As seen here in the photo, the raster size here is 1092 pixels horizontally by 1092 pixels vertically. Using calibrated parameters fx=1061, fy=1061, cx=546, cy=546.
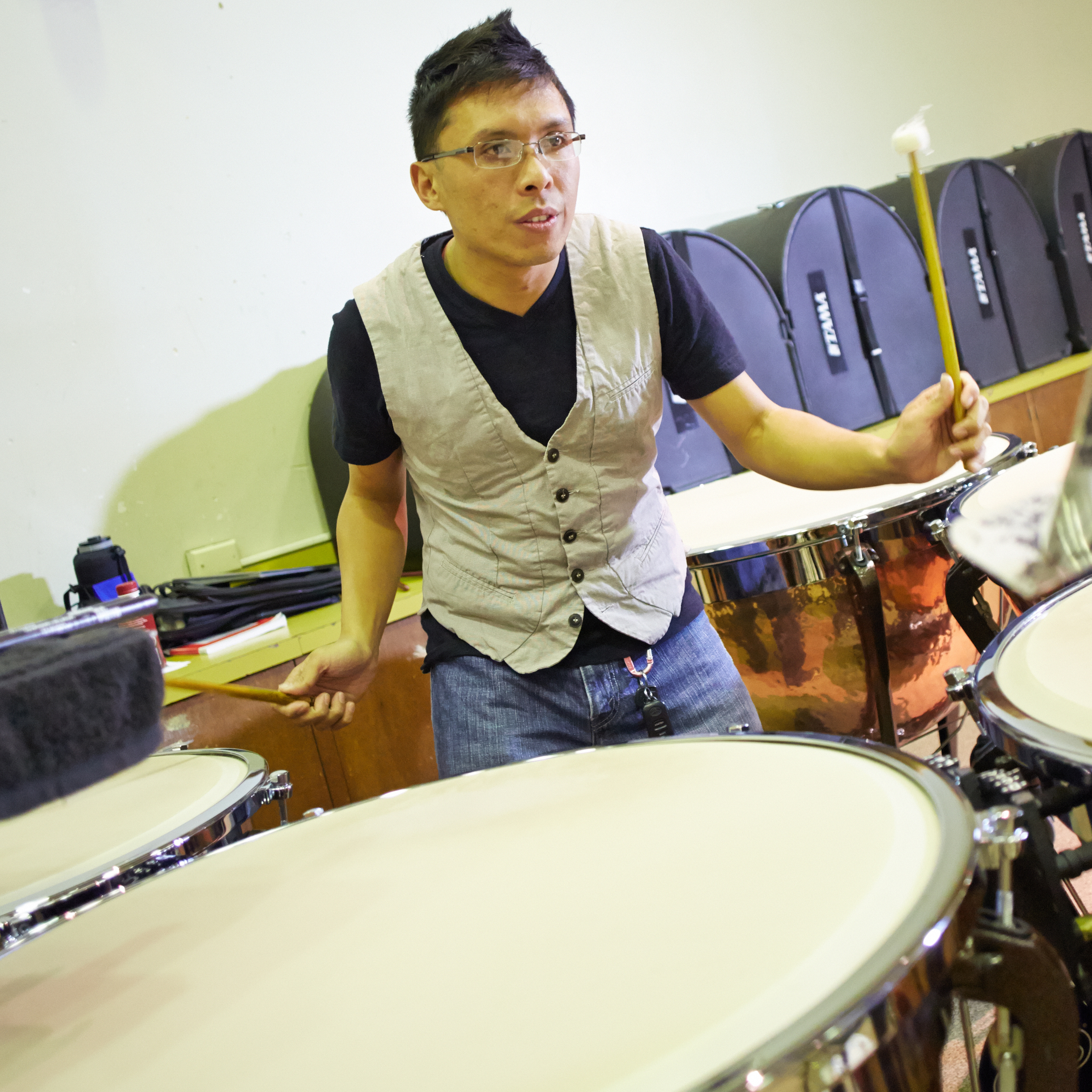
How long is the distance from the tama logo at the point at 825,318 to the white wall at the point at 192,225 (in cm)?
66


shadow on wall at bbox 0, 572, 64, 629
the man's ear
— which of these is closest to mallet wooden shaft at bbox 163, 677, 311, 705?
the man's ear

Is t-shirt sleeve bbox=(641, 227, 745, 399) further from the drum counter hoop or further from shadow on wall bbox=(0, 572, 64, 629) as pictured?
shadow on wall bbox=(0, 572, 64, 629)

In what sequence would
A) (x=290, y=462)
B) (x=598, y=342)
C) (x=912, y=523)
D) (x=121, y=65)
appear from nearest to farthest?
1. (x=598, y=342)
2. (x=912, y=523)
3. (x=121, y=65)
4. (x=290, y=462)

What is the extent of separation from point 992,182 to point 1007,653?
Result: 9.72 ft

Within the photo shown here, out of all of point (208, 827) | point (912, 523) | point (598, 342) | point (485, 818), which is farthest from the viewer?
point (912, 523)

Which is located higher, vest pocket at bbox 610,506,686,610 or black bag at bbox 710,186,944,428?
black bag at bbox 710,186,944,428

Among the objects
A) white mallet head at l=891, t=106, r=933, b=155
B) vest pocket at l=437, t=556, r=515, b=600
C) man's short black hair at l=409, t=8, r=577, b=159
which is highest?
man's short black hair at l=409, t=8, r=577, b=159

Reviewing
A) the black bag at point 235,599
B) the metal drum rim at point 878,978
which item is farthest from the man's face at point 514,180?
the black bag at point 235,599

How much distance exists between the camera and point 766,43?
3629 millimetres

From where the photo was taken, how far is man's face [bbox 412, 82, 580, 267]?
48.3 inches

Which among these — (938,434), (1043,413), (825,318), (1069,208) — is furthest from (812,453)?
(1069,208)

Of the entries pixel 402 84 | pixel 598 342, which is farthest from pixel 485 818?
pixel 402 84

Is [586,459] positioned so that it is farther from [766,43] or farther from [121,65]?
[766,43]

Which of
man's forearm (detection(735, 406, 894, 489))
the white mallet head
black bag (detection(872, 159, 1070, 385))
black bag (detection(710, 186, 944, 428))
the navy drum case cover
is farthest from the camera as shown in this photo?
black bag (detection(872, 159, 1070, 385))
